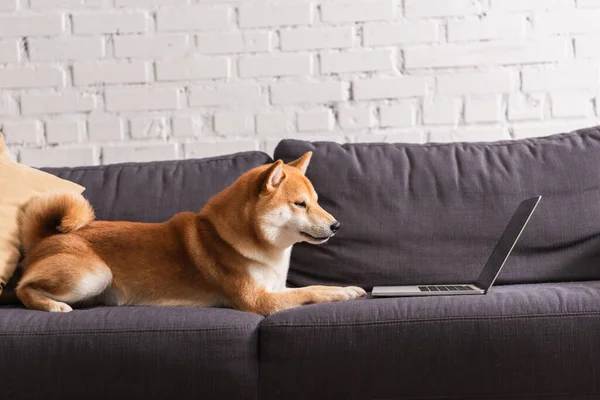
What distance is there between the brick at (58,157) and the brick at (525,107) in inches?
62.8

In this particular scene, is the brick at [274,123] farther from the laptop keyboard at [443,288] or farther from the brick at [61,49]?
the laptop keyboard at [443,288]

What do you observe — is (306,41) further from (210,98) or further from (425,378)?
(425,378)

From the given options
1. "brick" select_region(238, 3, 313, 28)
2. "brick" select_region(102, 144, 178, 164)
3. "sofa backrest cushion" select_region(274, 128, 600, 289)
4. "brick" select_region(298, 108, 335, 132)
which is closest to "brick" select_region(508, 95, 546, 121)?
"sofa backrest cushion" select_region(274, 128, 600, 289)

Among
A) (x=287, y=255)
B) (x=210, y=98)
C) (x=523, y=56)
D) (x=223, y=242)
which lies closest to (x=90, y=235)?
(x=223, y=242)

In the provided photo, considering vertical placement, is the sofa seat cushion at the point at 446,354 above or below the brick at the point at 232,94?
below

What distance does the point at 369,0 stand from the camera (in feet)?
9.01

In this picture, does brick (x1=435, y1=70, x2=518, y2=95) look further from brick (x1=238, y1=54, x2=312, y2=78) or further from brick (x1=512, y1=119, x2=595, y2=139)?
brick (x1=238, y1=54, x2=312, y2=78)

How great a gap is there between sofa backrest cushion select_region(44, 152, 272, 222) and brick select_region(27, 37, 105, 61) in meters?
0.59

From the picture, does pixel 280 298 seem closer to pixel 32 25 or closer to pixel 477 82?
pixel 477 82

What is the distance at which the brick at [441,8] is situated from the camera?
2.73 m

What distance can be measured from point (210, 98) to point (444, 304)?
4.73 ft

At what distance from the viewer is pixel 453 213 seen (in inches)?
86.2

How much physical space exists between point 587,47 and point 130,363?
2045 mm

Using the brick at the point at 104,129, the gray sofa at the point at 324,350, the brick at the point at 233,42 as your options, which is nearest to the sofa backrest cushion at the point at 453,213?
the gray sofa at the point at 324,350
